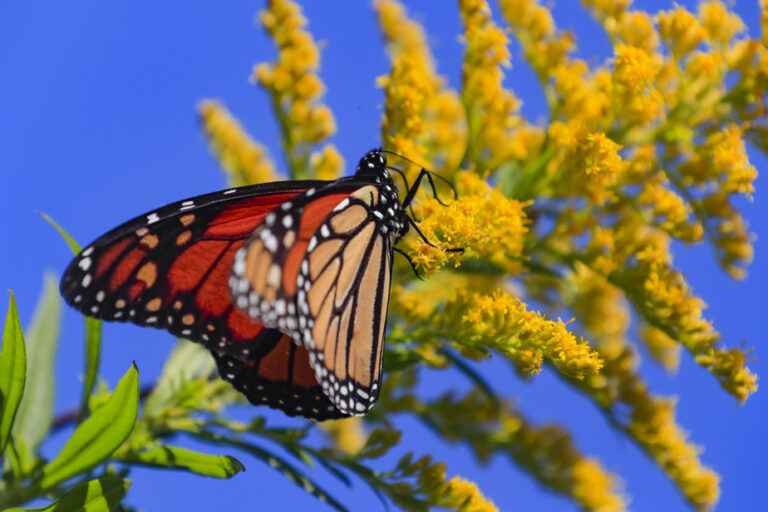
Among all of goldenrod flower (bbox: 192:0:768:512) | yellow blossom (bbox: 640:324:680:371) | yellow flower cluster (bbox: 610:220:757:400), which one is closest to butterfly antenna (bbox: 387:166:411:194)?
goldenrod flower (bbox: 192:0:768:512)

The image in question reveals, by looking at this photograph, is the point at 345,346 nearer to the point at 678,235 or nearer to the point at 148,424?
the point at 148,424

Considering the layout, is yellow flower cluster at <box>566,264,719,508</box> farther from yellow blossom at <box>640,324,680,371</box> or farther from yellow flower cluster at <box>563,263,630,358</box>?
yellow blossom at <box>640,324,680,371</box>

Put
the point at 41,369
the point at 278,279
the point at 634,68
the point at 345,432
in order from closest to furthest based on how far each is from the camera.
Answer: the point at 278,279 < the point at 634,68 < the point at 41,369 < the point at 345,432

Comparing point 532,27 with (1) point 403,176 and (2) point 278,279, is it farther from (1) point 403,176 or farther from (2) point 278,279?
(2) point 278,279

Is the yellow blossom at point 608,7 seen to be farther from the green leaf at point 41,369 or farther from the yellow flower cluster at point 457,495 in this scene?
the green leaf at point 41,369

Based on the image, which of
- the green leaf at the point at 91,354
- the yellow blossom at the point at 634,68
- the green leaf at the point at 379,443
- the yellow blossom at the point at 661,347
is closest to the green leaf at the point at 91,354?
the green leaf at the point at 91,354

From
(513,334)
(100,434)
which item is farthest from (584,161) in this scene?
(100,434)

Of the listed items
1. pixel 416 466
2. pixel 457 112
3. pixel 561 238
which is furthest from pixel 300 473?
pixel 457 112
